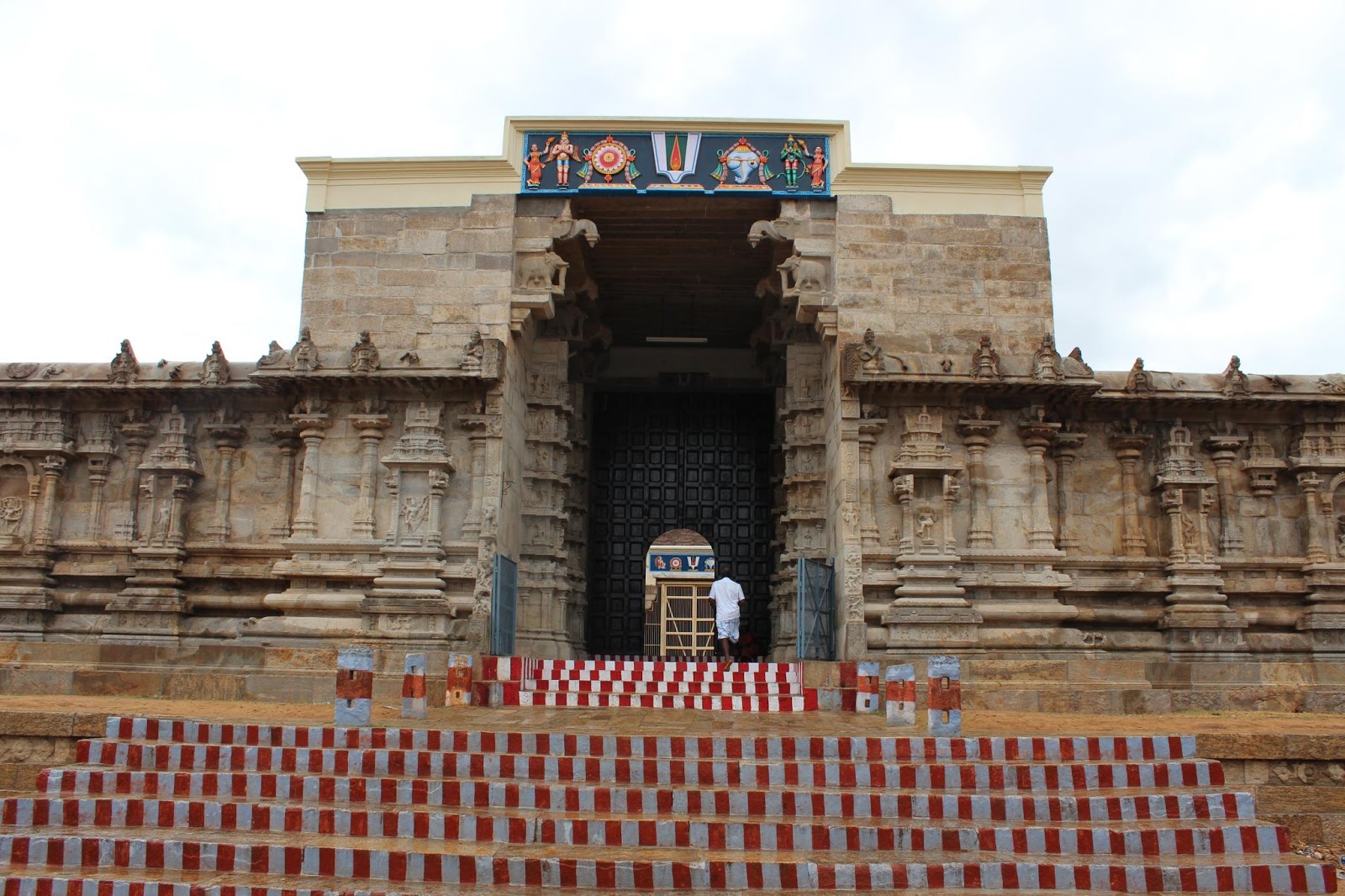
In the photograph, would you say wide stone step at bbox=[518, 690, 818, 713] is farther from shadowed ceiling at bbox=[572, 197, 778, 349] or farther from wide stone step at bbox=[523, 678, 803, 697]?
shadowed ceiling at bbox=[572, 197, 778, 349]

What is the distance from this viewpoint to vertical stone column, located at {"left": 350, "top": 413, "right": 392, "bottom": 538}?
12969 mm

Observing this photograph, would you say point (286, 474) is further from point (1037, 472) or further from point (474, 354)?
point (1037, 472)

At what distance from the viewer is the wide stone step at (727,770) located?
743 centimetres

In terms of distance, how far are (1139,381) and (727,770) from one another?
8636 mm

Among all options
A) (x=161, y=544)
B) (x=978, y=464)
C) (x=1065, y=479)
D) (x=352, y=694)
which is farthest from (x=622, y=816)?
(x=161, y=544)

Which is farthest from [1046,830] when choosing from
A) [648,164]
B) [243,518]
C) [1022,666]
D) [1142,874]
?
[243,518]

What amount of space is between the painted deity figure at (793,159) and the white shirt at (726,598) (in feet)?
16.9

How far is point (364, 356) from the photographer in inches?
512

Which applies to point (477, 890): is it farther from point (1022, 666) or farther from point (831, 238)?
point (831, 238)

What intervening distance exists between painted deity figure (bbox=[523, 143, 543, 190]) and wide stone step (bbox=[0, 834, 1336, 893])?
9.20 metres

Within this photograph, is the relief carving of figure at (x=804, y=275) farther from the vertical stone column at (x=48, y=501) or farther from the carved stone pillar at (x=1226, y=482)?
the vertical stone column at (x=48, y=501)

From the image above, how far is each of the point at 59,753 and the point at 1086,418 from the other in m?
11.4

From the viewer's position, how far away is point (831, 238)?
13656 mm

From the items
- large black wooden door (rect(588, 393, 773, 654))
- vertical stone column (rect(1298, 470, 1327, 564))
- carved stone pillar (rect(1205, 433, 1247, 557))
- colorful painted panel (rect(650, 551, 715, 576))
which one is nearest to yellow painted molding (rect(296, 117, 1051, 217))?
carved stone pillar (rect(1205, 433, 1247, 557))
